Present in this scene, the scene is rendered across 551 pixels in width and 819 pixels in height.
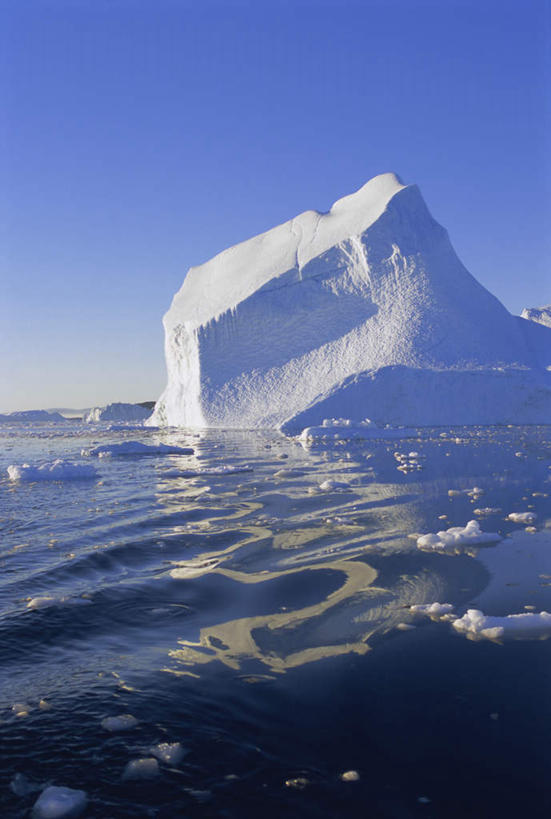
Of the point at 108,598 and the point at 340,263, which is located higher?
the point at 340,263

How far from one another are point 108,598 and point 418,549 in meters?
2.74

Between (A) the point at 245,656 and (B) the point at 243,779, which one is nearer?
(B) the point at 243,779

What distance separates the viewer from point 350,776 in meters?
2.18

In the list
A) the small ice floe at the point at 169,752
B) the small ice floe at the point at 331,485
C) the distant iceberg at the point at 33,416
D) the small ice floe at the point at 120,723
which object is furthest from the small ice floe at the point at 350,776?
the distant iceberg at the point at 33,416

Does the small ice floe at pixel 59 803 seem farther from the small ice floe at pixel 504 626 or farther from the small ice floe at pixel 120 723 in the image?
the small ice floe at pixel 504 626

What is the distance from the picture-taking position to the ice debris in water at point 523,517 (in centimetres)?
646

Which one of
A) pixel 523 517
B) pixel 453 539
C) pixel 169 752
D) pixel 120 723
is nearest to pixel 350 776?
pixel 169 752

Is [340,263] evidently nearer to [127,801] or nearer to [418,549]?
[418,549]

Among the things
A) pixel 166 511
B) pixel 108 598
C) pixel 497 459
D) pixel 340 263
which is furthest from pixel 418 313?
pixel 108 598

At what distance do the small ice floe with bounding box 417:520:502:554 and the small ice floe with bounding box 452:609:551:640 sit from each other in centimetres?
177

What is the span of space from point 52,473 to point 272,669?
9.23 meters

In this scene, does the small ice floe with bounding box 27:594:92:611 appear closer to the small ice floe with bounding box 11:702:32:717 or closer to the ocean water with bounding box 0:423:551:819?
the ocean water with bounding box 0:423:551:819

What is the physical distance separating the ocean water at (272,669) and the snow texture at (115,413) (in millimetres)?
52343

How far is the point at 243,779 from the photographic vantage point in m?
2.18
